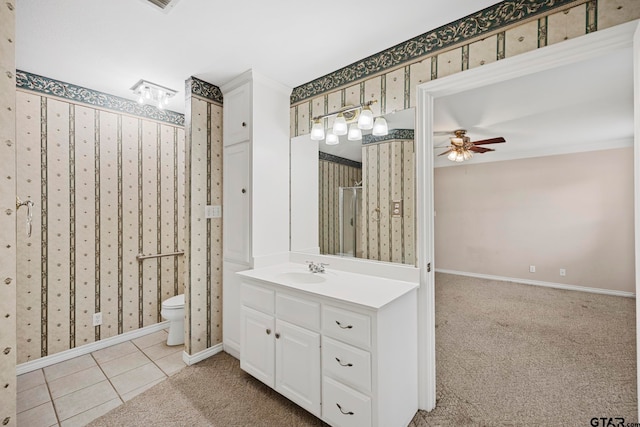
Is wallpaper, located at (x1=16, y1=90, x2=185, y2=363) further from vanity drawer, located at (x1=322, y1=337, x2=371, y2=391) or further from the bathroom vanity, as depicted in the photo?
vanity drawer, located at (x1=322, y1=337, x2=371, y2=391)

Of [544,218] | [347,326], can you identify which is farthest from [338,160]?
[544,218]

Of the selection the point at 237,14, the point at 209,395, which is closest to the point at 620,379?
the point at 209,395

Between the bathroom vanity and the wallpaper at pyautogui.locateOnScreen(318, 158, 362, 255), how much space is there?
411 millimetres

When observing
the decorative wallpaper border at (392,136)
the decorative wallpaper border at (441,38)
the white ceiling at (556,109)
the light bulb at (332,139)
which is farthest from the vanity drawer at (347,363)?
the white ceiling at (556,109)

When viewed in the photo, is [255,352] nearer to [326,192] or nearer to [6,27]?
[326,192]

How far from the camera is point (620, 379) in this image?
215 cm

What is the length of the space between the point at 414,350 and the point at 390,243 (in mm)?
710

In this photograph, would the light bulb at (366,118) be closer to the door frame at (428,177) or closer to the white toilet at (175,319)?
the door frame at (428,177)

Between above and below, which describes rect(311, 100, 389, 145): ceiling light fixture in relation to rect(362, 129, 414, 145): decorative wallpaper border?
above

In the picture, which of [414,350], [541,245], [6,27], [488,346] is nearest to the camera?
[6,27]

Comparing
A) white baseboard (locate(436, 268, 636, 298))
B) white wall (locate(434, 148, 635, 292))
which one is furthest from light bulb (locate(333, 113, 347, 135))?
white baseboard (locate(436, 268, 636, 298))

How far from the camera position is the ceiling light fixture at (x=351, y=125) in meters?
2.01

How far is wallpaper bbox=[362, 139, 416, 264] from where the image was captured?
1.92m

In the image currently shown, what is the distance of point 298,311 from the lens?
1733 millimetres
